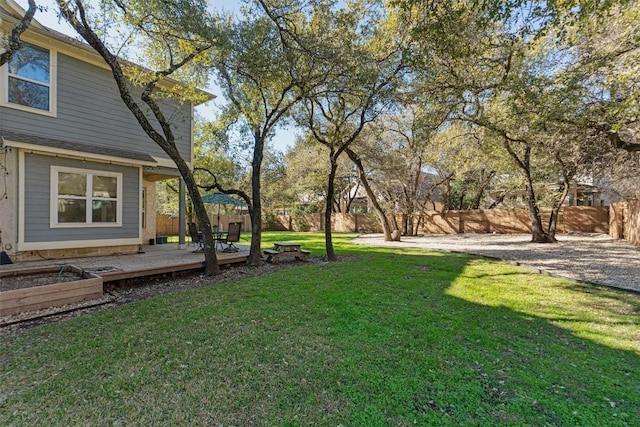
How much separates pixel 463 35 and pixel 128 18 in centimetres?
622

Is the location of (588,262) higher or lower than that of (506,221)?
lower

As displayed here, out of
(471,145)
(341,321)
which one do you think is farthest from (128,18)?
(471,145)

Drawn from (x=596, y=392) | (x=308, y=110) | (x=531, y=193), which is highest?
(x=308, y=110)

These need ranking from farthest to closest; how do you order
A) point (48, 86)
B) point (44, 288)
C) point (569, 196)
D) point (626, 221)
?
1. point (569, 196)
2. point (626, 221)
3. point (48, 86)
4. point (44, 288)

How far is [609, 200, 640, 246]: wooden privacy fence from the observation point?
11711mm

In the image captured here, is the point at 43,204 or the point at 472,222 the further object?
the point at 472,222

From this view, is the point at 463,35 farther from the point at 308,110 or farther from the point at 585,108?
Result: the point at 308,110

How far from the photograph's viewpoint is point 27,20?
14.4ft

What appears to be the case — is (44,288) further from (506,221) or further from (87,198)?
(506,221)

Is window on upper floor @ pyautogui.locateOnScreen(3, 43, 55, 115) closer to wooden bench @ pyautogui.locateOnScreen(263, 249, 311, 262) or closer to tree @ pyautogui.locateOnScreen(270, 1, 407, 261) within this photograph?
tree @ pyautogui.locateOnScreen(270, 1, 407, 261)

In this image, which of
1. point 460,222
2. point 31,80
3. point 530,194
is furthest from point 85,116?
point 460,222

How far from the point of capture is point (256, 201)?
7852 mm

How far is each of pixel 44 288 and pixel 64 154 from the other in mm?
3819

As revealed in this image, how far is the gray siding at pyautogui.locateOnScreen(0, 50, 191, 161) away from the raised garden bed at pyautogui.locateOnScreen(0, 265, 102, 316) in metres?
3.30
